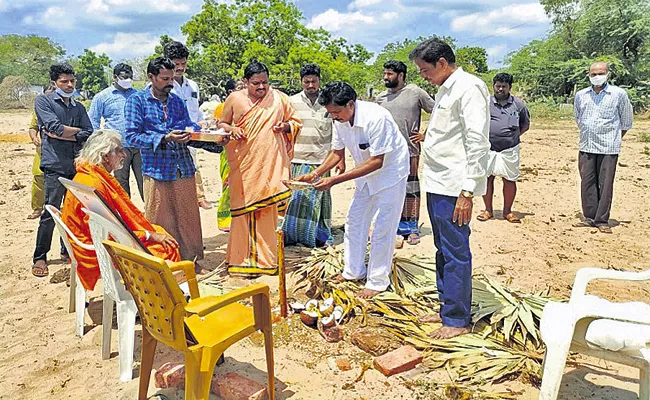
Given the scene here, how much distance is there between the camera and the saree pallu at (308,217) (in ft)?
19.0

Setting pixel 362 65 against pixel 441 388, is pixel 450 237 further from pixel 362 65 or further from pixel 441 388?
pixel 362 65

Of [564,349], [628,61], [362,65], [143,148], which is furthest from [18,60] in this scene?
[564,349]

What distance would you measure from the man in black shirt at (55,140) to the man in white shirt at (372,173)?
2.65 meters

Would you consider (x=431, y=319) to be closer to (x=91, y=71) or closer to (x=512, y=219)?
(x=512, y=219)

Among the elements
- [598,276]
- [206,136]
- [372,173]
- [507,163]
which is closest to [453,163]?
[372,173]

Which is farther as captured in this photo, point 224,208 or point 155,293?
point 224,208

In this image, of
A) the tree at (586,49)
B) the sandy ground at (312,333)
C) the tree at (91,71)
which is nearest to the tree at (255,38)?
the tree at (586,49)

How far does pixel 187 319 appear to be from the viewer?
292cm

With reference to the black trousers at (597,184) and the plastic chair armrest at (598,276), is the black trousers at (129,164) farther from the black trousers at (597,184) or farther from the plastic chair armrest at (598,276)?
the black trousers at (597,184)

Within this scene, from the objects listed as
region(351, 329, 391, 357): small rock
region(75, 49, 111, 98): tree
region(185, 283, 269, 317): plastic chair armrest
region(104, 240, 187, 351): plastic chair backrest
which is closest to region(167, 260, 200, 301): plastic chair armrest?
region(104, 240, 187, 351): plastic chair backrest

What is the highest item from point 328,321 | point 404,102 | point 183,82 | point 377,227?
point 183,82

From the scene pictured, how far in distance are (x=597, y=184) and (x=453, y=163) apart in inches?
156

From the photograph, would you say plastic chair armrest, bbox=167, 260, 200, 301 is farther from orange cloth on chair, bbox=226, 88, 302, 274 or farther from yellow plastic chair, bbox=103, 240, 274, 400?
orange cloth on chair, bbox=226, 88, 302, 274

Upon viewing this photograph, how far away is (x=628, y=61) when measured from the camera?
26109mm
